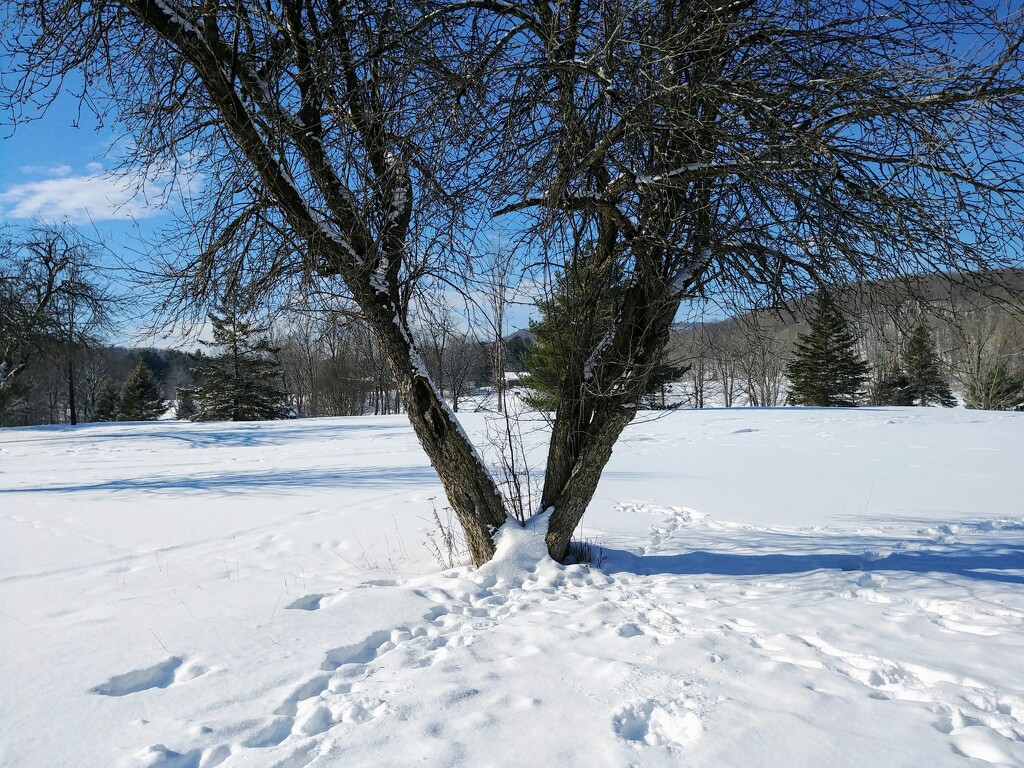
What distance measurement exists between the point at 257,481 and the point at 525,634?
24.5 feet

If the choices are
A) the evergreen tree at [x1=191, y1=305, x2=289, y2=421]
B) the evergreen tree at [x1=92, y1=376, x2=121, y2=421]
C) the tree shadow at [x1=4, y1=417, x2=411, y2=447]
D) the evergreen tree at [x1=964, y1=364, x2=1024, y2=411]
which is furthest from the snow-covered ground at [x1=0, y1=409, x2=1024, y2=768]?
the evergreen tree at [x1=92, y1=376, x2=121, y2=421]

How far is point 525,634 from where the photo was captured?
3.17m

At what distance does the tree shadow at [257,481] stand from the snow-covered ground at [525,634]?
3.51ft

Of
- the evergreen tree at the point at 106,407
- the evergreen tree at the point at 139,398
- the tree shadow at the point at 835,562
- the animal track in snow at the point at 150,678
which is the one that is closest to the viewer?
the animal track in snow at the point at 150,678

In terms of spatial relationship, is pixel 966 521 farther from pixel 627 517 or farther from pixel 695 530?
pixel 627 517

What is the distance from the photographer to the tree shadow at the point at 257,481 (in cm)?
865

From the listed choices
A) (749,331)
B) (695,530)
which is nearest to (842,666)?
(749,331)

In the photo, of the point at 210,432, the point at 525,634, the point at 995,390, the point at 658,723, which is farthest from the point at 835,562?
the point at 995,390

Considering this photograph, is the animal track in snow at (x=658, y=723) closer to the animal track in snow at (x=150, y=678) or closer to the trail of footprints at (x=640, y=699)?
the trail of footprints at (x=640, y=699)

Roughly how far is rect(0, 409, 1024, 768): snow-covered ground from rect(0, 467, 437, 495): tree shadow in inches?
42.1

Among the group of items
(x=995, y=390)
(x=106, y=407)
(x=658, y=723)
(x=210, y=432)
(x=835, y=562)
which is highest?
(x=106, y=407)

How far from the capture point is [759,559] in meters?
4.66

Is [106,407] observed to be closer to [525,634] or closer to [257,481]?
[257,481]

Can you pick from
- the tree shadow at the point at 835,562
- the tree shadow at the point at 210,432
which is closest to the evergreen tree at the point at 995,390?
the tree shadow at the point at 835,562
